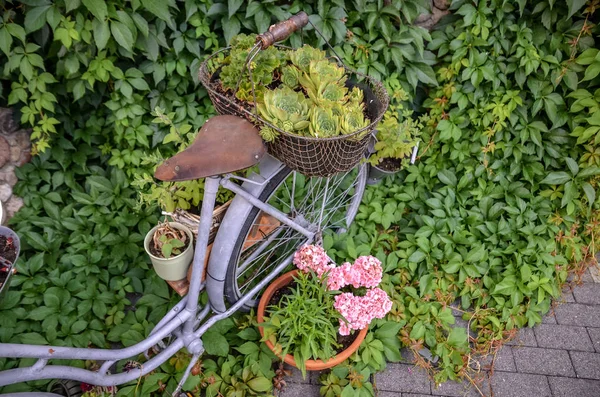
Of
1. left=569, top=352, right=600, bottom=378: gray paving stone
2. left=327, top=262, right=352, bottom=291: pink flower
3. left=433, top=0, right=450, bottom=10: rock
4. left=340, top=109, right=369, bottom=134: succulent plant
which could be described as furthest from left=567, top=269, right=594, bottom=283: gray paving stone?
left=340, top=109, right=369, bottom=134: succulent plant

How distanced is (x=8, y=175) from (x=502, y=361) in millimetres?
3206

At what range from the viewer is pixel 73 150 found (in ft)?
9.09

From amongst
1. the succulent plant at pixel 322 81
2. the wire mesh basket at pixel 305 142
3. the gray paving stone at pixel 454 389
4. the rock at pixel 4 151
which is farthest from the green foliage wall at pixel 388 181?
the succulent plant at pixel 322 81

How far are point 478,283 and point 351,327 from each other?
3.52ft

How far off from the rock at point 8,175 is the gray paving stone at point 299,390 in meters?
2.11

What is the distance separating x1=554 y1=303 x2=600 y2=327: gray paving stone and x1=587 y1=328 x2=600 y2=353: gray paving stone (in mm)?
32

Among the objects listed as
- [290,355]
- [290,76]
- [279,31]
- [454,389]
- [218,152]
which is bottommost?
[454,389]

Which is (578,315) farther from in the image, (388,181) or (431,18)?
(431,18)

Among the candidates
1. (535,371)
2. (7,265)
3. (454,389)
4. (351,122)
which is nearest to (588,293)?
(535,371)

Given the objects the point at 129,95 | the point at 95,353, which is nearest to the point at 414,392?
the point at 95,353

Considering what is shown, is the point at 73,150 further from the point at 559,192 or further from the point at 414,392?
the point at 559,192

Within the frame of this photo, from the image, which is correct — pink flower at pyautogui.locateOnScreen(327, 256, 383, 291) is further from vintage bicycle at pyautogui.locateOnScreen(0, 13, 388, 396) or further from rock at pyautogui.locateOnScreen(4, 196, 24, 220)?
rock at pyautogui.locateOnScreen(4, 196, 24, 220)

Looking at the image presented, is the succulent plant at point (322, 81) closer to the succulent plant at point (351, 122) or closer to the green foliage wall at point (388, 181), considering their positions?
the succulent plant at point (351, 122)

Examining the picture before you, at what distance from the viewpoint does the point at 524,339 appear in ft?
8.22
